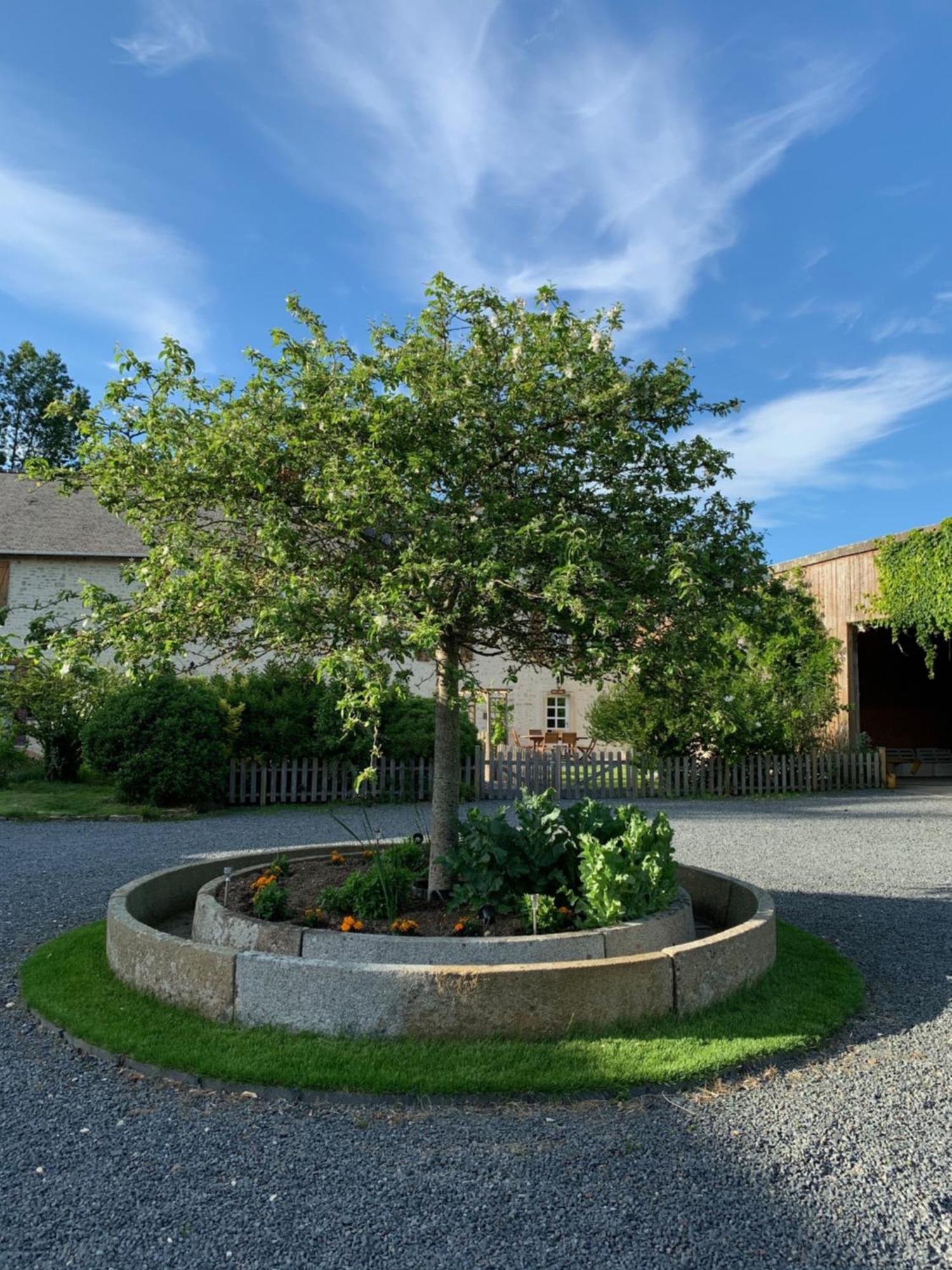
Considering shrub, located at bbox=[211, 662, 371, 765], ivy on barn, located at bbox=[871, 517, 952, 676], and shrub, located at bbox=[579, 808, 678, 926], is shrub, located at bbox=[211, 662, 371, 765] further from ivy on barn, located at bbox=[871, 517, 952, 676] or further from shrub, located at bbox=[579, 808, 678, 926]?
ivy on barn, located at bbox=[871, 517, 952, 676]

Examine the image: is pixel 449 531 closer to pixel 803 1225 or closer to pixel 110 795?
pixel 803 1225

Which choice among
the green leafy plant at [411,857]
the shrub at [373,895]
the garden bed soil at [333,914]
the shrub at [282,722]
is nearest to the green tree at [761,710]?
the shrub at [282,722]

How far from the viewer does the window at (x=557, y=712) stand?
92.0 ft

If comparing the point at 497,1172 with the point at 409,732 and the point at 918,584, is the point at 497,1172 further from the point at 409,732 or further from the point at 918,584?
the point at 918,584

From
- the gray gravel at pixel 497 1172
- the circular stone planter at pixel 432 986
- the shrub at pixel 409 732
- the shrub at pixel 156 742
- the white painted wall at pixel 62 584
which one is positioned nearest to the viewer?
the gray gravel at pixel 497 1172

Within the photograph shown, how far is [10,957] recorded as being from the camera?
6.20m

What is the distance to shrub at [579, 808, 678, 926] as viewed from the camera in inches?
202

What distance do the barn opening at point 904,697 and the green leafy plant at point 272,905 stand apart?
76.7ft

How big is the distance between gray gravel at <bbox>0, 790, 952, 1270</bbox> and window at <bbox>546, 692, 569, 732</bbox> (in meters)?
22.9

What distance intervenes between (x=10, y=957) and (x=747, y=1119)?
5.06 meters

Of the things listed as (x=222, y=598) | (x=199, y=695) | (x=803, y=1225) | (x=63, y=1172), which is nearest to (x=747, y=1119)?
(x=803, y=1225)

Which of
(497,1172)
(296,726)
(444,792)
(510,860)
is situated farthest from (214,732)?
(497,1172)

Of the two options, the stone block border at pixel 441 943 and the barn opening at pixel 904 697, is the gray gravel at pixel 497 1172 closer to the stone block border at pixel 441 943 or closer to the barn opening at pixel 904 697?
the stone block border at pixel 441 943

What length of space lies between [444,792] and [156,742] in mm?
9095
